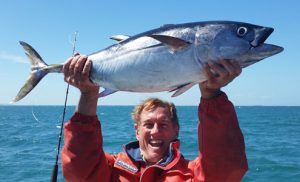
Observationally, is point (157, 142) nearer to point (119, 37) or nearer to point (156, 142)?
point (156, 142)

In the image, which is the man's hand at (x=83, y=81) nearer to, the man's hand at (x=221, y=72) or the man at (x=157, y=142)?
the man at (x=157, y=142)

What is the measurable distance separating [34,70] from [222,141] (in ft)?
7.36

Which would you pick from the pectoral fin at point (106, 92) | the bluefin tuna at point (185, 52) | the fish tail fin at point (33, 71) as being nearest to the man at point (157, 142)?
the bluefin tuna at point (185, 52)

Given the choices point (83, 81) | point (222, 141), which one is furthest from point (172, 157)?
point (83, 81)

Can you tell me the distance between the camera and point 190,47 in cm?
322

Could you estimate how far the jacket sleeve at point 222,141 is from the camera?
11.8ft

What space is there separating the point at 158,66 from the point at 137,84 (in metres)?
0.26

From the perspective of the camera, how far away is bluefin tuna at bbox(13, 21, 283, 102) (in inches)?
126

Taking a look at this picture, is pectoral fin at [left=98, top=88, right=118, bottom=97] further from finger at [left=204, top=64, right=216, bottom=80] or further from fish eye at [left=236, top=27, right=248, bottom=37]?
fish eye at [left=236, top=27, right=248, bottom=37]

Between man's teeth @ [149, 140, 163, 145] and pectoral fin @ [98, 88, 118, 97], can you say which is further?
man's teeth @ [149, 140, 163, 145]

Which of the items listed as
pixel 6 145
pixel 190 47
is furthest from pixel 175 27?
pixel 6 145

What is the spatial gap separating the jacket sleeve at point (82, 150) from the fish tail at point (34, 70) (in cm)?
58

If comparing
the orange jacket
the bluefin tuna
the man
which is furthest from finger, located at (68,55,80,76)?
the bluefin tuna

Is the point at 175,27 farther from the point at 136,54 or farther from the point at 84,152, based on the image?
the point at 84,152
